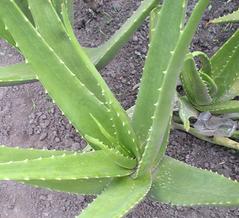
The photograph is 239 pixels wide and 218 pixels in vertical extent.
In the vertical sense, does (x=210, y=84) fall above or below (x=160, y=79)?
below

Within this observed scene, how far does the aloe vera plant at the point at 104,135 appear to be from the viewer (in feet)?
3.01

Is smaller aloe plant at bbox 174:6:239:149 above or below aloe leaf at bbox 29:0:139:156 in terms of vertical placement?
below

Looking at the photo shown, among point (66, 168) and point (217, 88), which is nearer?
point (66, 168)

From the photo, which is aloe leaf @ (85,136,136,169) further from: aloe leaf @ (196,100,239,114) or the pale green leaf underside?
aloe leaf @ (196,100,239,114)

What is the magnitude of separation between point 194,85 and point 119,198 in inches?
15.1

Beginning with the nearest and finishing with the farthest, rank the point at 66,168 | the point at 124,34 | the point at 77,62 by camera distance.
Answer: the point at 66,168
the point at 77,62
the point at 124,34

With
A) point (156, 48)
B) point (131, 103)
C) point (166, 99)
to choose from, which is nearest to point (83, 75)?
point (156, 48)

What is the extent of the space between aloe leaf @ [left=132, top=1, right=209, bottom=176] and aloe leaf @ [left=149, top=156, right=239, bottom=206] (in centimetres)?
5

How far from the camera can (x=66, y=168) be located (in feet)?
3.08

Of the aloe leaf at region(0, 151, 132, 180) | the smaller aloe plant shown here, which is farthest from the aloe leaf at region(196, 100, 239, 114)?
the aloe leaf at region(0, 151, 132, 180)

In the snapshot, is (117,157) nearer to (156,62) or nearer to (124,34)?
(156,62)

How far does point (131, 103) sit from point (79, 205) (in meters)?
0.35

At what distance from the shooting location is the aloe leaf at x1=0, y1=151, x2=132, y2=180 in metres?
0.86

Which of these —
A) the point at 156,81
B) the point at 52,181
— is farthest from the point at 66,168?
the point at 156,81
